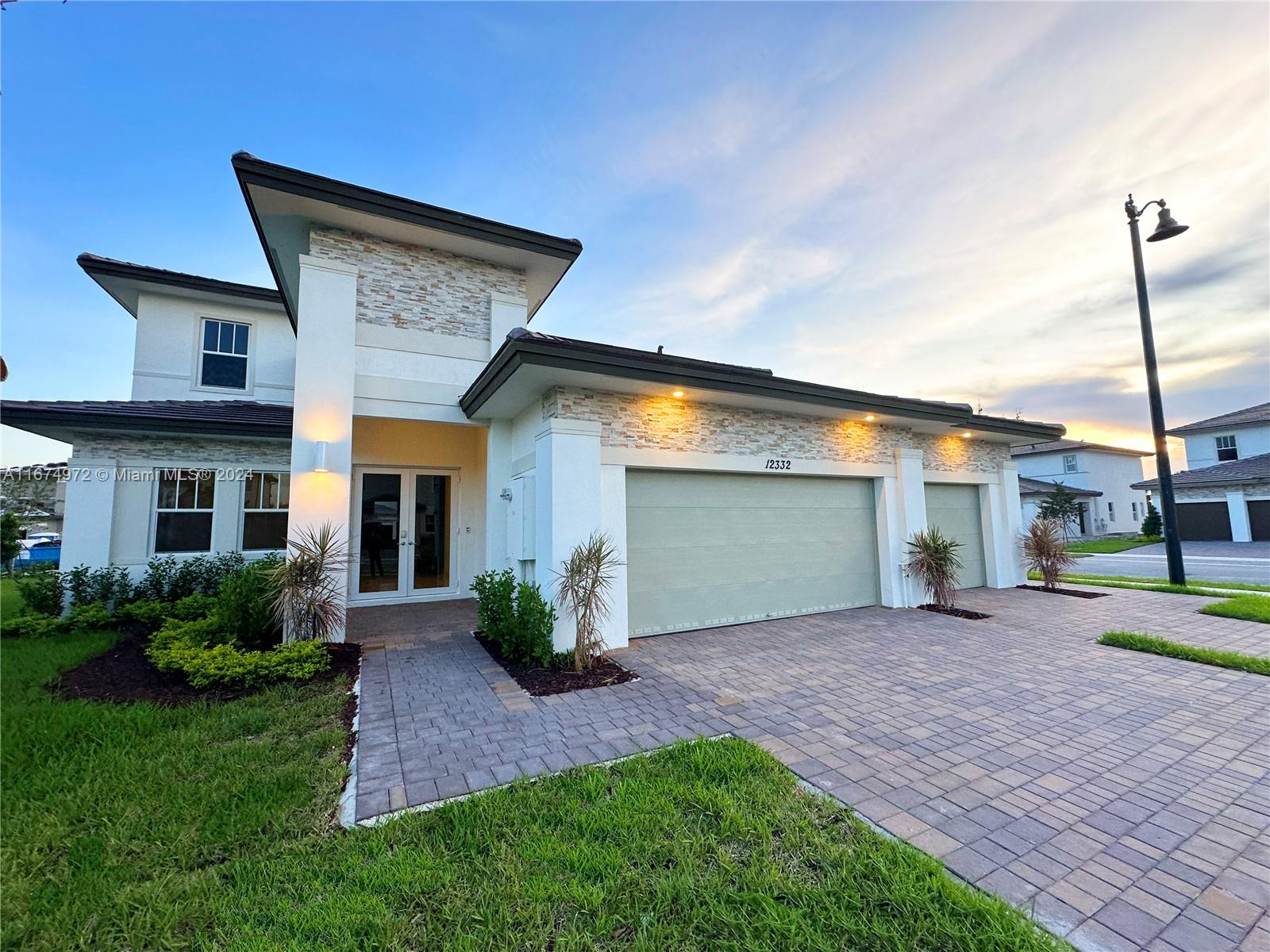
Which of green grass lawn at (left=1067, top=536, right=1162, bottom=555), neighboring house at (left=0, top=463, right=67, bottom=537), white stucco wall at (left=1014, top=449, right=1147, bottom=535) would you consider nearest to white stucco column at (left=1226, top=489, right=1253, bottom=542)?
green grass lawn at (left=1067, top=536, right=1162, bottom=555)

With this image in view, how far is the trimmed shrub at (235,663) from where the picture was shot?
4.96m

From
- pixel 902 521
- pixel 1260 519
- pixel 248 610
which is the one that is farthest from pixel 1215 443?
pixel 248 610

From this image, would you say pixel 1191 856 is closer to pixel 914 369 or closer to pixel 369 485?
pixel 369 485

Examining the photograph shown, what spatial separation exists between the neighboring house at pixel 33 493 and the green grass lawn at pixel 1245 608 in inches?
556

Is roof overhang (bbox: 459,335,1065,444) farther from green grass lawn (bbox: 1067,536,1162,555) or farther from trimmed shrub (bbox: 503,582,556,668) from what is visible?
green grass lawn (bbox: 1067,536,1162,555)

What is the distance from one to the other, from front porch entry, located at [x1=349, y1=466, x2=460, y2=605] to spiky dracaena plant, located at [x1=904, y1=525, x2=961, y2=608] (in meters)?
9.01

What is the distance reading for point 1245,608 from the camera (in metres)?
7.99

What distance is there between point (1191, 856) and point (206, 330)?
50.8ft

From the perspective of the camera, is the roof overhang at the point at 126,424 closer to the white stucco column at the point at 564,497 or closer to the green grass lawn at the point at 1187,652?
the white stucco column at the point at 564,497

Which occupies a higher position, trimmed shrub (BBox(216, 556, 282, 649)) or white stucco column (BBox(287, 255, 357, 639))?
white stucco column (BBox(287, 255, 357, 639))

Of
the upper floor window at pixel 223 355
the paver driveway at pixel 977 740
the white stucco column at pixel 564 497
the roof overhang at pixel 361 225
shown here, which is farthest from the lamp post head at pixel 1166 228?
the upper floor window at pixel 223 355

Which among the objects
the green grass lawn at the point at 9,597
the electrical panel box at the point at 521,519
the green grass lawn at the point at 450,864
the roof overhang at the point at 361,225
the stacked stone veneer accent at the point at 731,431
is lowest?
the green grass lawn at the point at 450,864

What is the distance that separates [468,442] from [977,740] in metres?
9.62

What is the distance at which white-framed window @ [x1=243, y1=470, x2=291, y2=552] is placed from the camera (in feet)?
30.7
